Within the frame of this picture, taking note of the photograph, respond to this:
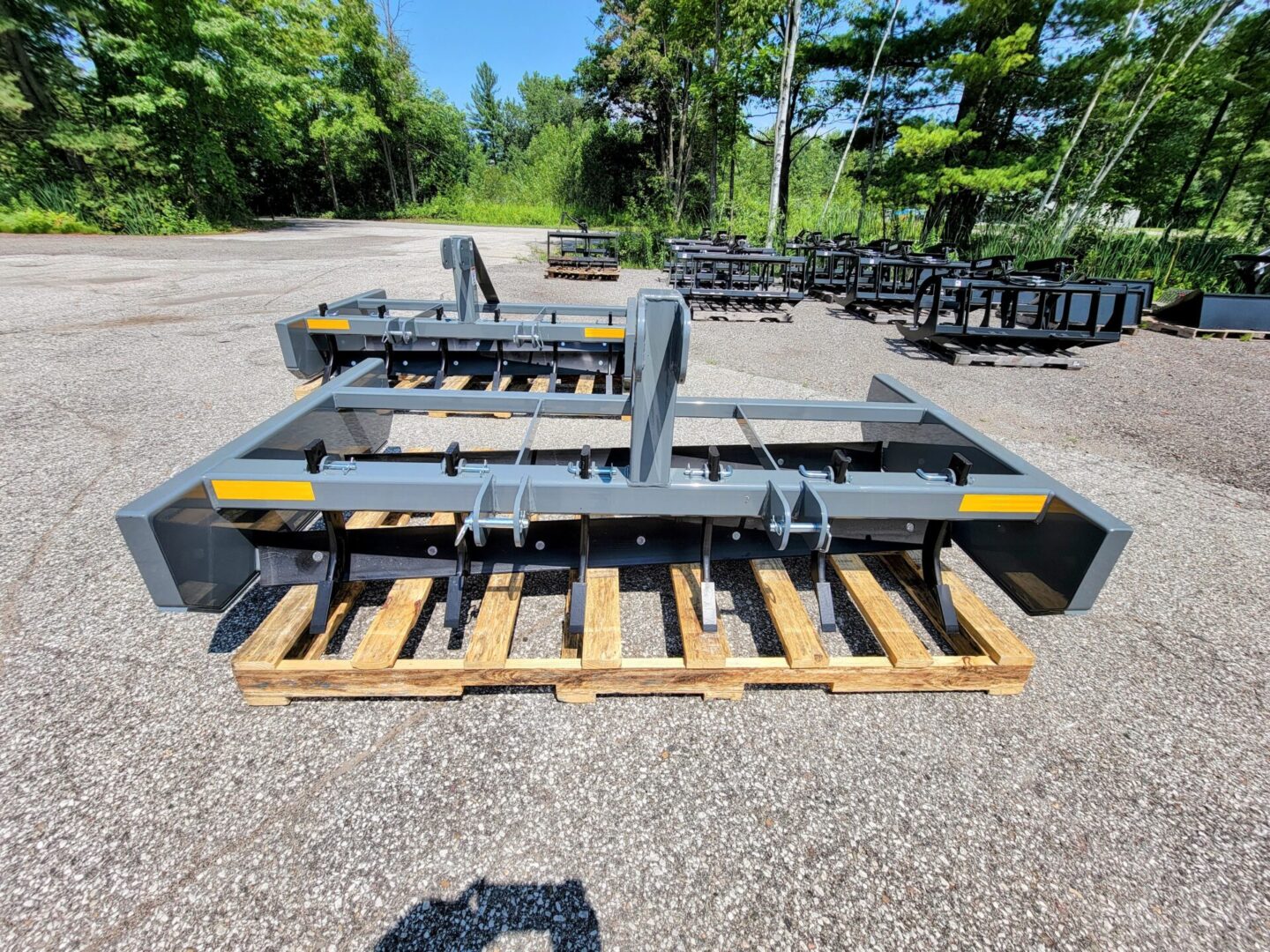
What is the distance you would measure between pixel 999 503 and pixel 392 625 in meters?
2.07

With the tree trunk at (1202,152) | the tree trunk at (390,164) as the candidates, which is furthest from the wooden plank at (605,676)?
the tree trunk at (390,164)

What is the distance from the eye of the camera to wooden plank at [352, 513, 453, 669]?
1787 mm

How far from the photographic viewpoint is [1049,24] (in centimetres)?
1297

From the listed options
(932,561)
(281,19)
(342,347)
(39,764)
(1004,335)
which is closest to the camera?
(39,764)

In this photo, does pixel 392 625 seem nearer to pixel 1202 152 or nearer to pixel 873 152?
pixel 873 152

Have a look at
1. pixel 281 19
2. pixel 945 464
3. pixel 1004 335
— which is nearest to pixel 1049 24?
pixel 1004 335

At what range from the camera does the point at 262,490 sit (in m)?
1.56

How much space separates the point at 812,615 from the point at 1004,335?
6.25 metres

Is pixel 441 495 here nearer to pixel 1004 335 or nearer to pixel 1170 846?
pixel 1170 846

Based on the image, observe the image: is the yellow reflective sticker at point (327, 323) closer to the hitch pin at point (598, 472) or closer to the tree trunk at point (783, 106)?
the hitch pin at point (598, 472)

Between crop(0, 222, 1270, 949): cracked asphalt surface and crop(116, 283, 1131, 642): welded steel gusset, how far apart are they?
1.13 feet

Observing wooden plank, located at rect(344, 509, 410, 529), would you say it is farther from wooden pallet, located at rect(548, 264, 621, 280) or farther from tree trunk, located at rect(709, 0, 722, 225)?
tree trunk, located at rect(709, 0, 722, 225)

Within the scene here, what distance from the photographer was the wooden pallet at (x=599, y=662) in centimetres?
179

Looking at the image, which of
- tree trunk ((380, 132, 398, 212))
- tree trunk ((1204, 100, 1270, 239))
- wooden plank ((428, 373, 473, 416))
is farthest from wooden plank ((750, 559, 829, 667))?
tree trunk ((380, 132, 398, 212))
